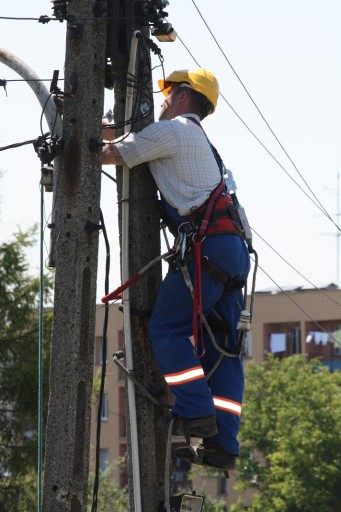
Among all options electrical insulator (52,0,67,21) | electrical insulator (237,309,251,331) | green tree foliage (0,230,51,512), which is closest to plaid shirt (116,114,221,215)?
electrical insulator (237,309,251,331)

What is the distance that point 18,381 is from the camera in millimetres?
23016

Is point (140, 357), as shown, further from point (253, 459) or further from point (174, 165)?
point (253, 459)

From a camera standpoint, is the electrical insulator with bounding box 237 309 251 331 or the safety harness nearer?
the safety harness

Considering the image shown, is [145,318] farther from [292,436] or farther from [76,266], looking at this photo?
[292,436]

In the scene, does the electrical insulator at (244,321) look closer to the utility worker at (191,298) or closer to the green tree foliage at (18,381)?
the utility worker at (191,298)

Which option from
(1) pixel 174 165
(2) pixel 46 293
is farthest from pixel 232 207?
(2) pixel 46 293

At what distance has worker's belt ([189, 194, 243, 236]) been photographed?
722 centimetres

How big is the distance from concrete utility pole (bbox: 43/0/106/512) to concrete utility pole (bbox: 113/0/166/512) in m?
0.28

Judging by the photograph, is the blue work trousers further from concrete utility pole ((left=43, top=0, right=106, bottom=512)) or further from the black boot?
concrete utility pole ((left=43, top=0, right=106, bottom=512))

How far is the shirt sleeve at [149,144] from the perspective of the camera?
7.26 metres

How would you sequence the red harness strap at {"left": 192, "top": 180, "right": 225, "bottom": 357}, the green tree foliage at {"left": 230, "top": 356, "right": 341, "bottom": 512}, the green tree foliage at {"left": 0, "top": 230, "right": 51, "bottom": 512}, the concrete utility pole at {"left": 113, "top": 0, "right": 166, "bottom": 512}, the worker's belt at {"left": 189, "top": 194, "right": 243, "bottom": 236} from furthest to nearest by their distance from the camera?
the green tree foliage at {"left": 230, "top": 356, "right": 341, "bottom": 512}, the green tree foliage at {"left": 0, "top": 230, "right": 51, "bottom": 512}, the concrete utility pole at {"left": 113, "top": 0, "right": 166, "bottom": 512}, the worker's belt at {"left": 189, "top": 194, "right": 243, "bottom": 236}, the red harness strap at {"left": 192, "top": 180, "right": 225, "bottom": 357}

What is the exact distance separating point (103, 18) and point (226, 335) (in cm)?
189

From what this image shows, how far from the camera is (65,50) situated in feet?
24.8

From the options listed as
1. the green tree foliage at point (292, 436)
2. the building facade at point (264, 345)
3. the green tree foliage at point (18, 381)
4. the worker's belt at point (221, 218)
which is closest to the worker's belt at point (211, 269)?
the worker's belt at point (221, 218)
